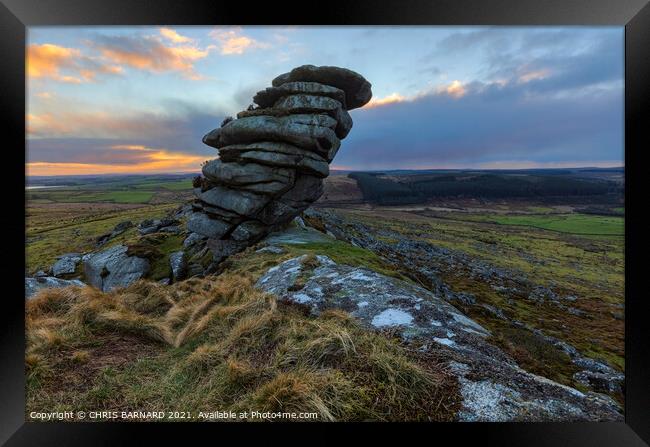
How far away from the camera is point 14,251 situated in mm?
6082

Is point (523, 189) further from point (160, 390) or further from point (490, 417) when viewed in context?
point (160, 390)

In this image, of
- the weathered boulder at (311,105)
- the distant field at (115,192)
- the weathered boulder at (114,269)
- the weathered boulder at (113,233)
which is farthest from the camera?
the weathered boulder at (113,233)

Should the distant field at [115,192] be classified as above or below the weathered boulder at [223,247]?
above

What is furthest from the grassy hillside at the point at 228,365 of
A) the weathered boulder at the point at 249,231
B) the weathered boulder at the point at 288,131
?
the weathered boulder at the point at 288,131

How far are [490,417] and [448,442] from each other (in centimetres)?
104

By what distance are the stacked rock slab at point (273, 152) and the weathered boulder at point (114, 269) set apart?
4.55 m

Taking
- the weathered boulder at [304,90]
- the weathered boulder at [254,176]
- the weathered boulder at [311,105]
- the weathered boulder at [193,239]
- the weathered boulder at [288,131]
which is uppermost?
the weathered boulder at [304,90]

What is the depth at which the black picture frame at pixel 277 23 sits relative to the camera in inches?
224

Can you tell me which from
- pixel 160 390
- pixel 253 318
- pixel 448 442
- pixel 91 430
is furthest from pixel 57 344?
pixel 448 442

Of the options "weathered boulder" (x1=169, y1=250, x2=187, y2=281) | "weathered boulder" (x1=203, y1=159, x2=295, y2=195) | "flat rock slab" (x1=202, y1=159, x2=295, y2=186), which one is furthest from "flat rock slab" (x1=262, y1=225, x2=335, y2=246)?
"weathered boulder" (x1=169, y1=250, x2=187, y2=281)

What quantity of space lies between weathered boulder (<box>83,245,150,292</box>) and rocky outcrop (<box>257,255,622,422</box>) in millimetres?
10757

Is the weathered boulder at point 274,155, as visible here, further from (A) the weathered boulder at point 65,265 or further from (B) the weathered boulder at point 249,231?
(A) the weathered boulder at point 65,265

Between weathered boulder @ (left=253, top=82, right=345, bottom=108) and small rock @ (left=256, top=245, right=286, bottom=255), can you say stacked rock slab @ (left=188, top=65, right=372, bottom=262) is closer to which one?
weathered boulder @ (left=253, top=82, right=345, bottom=108)

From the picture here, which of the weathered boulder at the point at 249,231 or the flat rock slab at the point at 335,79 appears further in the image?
the weathered boulder at the point at 249,231
